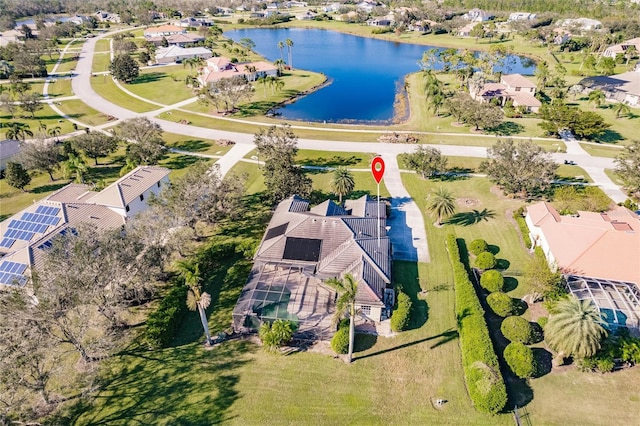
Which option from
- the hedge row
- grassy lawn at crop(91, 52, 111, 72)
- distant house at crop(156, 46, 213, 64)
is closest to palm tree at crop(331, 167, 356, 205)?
the hedge row

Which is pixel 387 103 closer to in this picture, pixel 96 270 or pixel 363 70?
pixel 363 70

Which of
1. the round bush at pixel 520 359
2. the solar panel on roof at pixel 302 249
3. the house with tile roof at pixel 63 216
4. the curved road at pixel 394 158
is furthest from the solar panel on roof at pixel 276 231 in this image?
the round bush at pixel 520 359

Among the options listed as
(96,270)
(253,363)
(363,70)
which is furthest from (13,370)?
(363,70)

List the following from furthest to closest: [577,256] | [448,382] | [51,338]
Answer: [577,256] → [448,382] → [51,338]

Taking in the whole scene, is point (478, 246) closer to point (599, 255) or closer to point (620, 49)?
point (599, 255)

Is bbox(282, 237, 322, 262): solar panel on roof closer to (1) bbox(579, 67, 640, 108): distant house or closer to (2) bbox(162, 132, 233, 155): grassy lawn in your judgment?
(2) bbox(162, 132, 233, 155): grassy lawn
